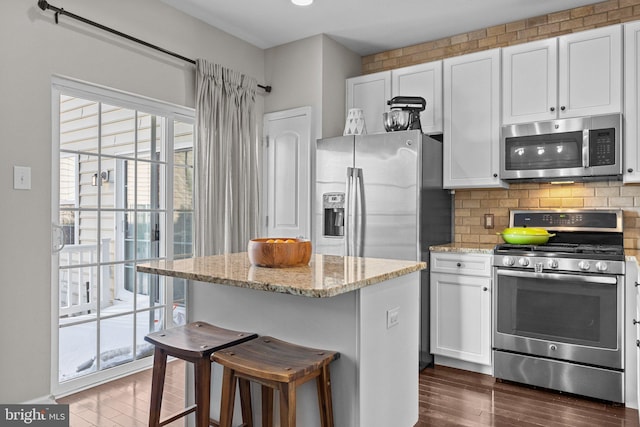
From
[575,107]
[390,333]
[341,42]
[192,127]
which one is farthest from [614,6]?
[192,127]

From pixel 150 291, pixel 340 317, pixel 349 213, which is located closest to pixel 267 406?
pixel 340 317

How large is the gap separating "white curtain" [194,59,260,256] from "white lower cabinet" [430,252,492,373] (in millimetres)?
1635

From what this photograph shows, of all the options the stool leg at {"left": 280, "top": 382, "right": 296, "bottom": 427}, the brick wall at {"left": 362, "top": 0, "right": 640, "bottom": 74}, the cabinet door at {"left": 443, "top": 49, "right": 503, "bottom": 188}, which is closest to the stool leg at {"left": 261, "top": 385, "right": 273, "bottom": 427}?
the stool leg at {"left": 280, "top": 382, "right": 296, "bottom": 427}

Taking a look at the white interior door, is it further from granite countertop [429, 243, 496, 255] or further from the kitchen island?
the kitchen island

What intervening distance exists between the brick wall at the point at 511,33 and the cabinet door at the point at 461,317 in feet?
6.46

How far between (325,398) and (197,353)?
0.53 meters

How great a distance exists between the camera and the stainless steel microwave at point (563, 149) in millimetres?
2961

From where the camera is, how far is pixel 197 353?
5.80 ft

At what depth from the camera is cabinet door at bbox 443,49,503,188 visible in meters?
3.39

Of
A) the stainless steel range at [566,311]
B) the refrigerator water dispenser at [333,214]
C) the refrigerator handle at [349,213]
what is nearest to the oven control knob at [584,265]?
the stainless steel range at [566,311]

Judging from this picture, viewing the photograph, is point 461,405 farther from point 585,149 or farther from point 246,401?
point 585,149

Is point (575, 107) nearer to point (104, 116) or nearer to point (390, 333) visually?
point (390, 333)

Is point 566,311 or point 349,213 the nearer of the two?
point 566,311

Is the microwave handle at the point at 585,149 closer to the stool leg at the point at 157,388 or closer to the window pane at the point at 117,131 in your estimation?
the stool leg at the point at 157,388
